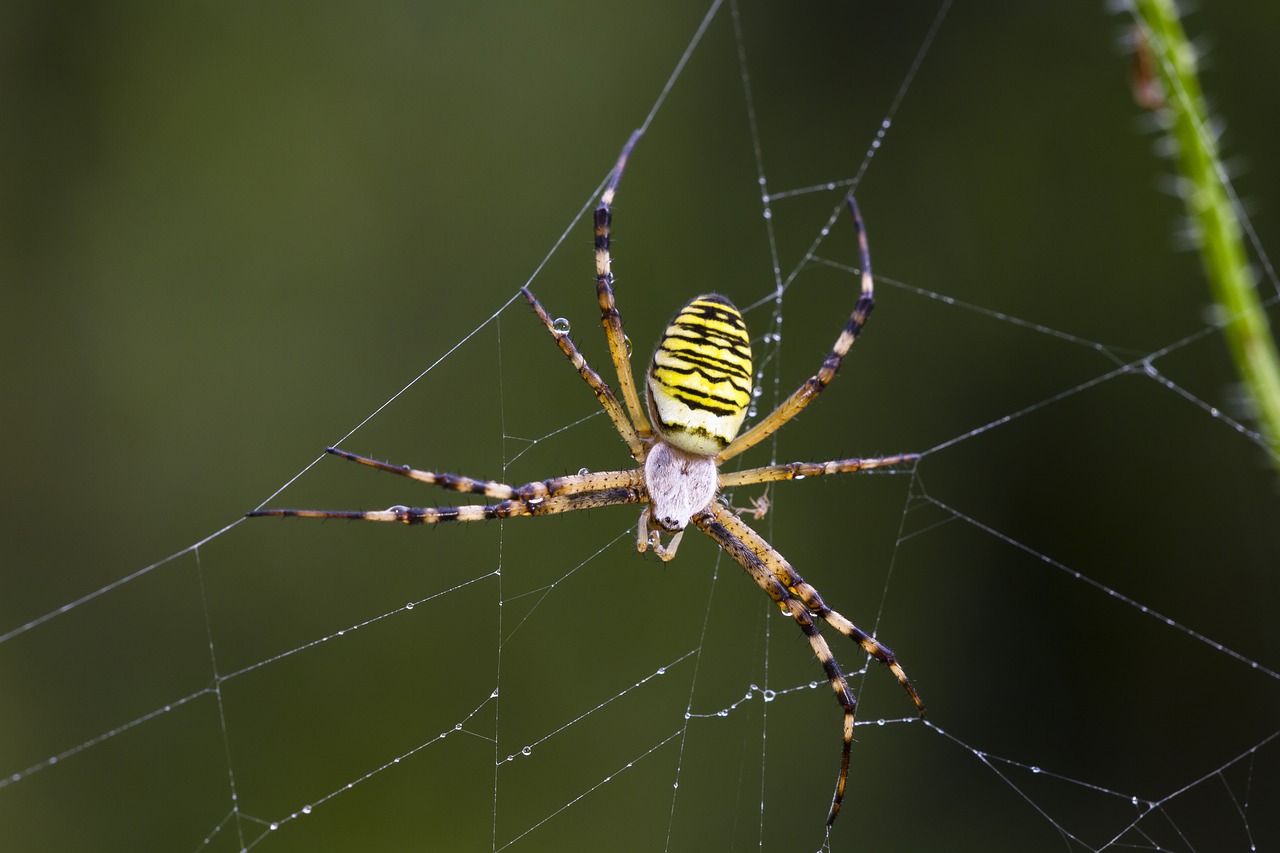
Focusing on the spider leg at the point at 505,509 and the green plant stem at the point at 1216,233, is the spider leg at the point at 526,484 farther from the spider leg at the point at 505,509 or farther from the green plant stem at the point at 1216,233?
the green plant stem at the point at 1216,233

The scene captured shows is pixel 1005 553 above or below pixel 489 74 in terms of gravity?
below

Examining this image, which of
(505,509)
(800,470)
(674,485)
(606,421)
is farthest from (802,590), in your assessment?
(606,421)

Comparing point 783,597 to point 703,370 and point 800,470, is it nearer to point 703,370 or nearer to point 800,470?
point 800,470

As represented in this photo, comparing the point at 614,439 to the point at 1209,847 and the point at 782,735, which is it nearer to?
the point at 782,735

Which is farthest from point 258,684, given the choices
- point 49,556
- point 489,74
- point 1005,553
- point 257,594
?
point 1005,553

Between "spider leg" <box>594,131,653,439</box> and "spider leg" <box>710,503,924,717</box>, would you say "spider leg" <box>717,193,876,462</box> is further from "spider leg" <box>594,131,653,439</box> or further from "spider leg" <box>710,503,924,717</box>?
"spider leg" <box>594,131,653,439</box>

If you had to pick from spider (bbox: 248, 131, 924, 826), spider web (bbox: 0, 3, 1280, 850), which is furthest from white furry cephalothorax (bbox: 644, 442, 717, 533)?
spider web (bbox: 0, 3, 1280, 850)
